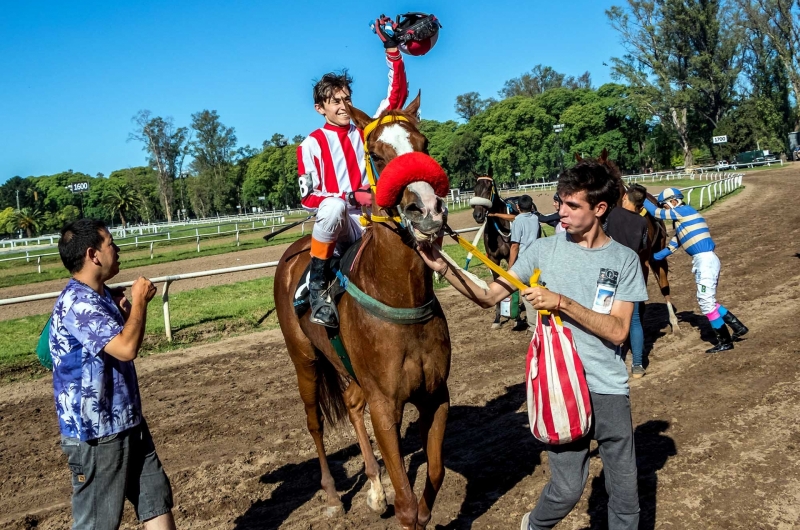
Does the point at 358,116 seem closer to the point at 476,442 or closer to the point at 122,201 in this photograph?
the point at 476,442

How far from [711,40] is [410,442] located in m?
58.4

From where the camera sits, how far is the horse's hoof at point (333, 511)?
439cm

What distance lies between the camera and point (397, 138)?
10.4 feet

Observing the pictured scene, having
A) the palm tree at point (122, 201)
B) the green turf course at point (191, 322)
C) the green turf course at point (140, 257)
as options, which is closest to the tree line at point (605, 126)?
the palm tree at point (122, 201)

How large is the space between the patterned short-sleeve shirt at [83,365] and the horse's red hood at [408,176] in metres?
1.51

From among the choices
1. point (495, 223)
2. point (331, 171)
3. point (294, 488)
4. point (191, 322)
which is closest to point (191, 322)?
point (191, 322)

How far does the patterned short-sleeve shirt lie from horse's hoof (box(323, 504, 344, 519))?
6.04ft

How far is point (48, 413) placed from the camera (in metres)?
7.12

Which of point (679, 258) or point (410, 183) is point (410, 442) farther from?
point (679, 258)

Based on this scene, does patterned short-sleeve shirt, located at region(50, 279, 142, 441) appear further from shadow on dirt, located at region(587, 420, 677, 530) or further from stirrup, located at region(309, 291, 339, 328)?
shadow on dirt, located at region(587, 420, 677, 530)

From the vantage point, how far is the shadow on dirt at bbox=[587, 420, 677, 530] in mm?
3846

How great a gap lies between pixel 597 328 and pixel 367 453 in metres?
2.41

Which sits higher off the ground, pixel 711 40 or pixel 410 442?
pixel 711 40

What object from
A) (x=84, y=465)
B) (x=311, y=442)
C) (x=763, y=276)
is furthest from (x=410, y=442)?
(x=763, y=276)
